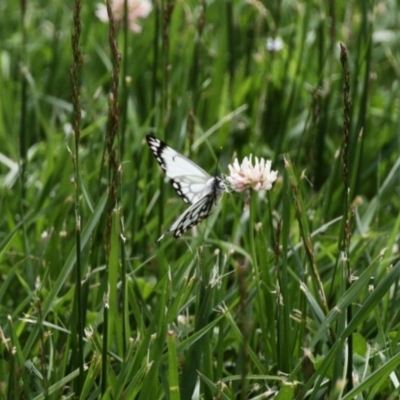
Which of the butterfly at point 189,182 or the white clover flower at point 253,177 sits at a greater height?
the white clover flower at point 253,177

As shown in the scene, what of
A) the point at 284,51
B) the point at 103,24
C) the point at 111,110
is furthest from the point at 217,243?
the point at 103,24

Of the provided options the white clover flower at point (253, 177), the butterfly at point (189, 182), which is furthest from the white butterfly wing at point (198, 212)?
the white clover flower at point (253, 177)

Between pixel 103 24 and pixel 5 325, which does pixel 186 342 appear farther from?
pixel 103 24

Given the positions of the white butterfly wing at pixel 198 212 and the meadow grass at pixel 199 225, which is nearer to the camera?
the meadow grass at pixel 199 225

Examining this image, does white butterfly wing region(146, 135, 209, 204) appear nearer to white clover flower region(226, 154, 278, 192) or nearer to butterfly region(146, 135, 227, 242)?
butterfly region(146, 135, 227, 242)

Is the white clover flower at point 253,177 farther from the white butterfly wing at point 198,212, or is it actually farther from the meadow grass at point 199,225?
the white butterfly wing at point 198,212

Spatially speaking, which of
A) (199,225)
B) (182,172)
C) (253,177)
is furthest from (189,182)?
(199,225)

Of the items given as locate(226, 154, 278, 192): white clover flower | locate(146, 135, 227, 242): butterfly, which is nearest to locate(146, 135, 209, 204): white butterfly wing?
locate(146, 135, 227, 242): butterfly
